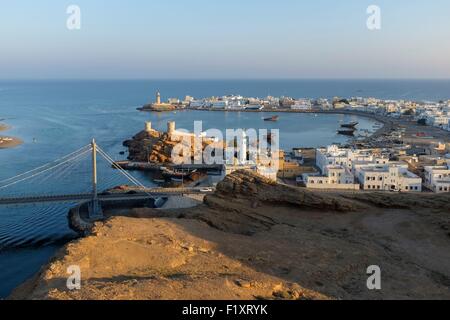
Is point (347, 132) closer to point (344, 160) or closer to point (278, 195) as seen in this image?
point (344, 160)

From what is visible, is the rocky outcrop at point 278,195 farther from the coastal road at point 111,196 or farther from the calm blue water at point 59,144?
the calm blue water at point 59,144

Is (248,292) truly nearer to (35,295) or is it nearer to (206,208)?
(35,295)

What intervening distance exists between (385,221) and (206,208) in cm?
440

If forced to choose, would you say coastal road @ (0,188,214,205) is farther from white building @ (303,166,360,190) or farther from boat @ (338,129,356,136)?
boat @ (338,129,356,136)

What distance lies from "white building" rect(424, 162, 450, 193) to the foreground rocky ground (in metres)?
7.72

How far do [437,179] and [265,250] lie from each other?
13432 mm

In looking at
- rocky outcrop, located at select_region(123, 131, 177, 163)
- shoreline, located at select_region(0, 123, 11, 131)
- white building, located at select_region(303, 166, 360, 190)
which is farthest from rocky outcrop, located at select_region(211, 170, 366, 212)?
shoreline, located at select_region(0, 123, 11, 131)

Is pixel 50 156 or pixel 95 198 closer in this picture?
pixel 95 198

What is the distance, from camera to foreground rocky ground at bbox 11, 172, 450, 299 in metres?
6.83

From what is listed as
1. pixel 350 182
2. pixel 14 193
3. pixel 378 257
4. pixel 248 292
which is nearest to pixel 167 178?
pixel 14 193

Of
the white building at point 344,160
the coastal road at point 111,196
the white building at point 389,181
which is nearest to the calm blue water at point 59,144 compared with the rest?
the coastal road at point 111,196

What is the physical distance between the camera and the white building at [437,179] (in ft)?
65.2

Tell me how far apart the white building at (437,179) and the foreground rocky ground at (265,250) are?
7.72m

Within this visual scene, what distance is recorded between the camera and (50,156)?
32.0m
